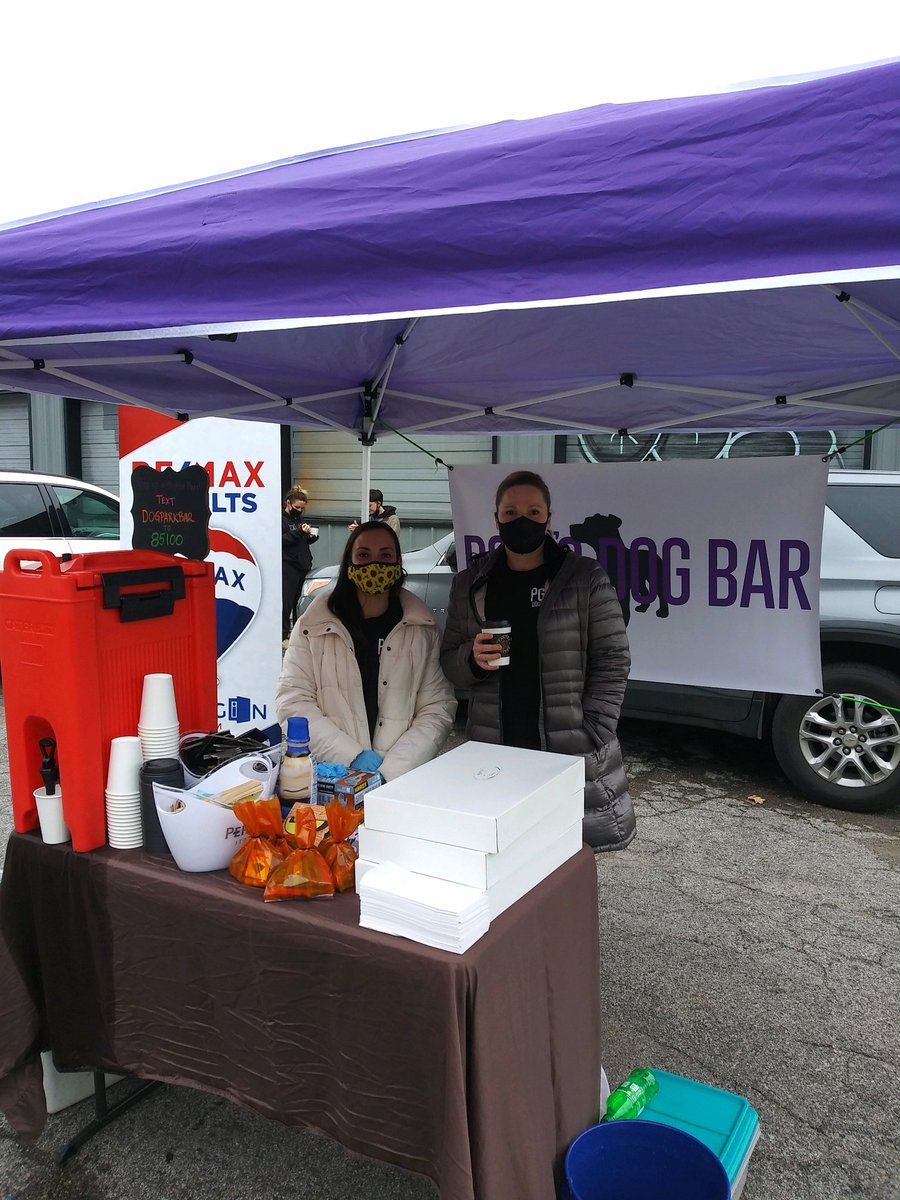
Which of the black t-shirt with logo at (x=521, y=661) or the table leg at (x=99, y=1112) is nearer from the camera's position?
the table leg at (x=99, y=1112)

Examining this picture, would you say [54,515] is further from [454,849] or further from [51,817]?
[454,849]

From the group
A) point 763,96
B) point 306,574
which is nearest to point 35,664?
point 763,96

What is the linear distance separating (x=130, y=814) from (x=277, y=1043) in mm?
610

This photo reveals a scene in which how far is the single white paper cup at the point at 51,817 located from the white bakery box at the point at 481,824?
0.80 metres

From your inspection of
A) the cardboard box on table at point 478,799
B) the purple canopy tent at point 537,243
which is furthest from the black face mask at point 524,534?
the cardboard box on table at point 478,799

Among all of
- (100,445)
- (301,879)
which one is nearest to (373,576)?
(301,879)

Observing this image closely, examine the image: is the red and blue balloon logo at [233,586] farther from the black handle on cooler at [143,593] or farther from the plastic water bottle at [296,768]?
the plastic water bottle at [296,768]

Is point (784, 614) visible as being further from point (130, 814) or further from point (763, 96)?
point (130, 814)

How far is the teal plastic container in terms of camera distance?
1905 mm

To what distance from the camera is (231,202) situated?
1.93 metres

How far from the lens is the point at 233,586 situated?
4.99 metres

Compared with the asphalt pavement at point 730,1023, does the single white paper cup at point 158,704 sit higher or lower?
higher

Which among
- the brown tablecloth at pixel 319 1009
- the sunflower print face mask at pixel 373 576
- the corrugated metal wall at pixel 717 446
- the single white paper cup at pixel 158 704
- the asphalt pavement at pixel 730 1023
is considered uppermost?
the corrugated metal wall at pixel 717 446

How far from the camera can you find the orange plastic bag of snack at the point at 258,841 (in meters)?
1.83
